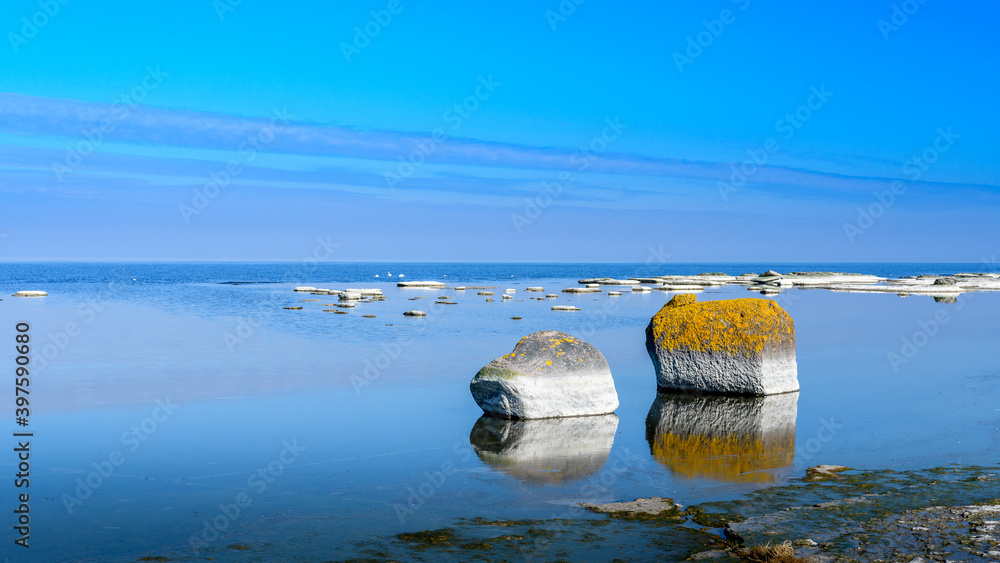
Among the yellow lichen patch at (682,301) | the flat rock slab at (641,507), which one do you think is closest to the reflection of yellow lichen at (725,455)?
the flat rock slab at (641,507)

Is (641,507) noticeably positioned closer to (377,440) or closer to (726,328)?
(377,440)

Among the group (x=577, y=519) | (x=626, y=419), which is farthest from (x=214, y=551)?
(x=626, y=419)

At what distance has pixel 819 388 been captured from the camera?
22625 millimetres

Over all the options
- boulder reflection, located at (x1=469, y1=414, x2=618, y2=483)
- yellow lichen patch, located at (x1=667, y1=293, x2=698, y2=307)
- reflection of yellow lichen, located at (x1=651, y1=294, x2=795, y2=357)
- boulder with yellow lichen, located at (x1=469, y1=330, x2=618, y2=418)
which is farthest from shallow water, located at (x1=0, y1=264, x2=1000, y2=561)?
yellow lichen patch, located at (x1=667, y1=293, x2=698, y2=307)

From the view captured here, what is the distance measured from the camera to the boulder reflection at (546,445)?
13758 millimetres

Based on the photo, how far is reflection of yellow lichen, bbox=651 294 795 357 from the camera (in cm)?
2038

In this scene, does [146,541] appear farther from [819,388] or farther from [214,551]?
[819,388]

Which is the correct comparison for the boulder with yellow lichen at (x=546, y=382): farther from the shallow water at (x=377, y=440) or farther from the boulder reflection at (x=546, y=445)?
the shallow water at (x=377, y=440)

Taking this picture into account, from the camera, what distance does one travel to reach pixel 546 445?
15703 millimetres

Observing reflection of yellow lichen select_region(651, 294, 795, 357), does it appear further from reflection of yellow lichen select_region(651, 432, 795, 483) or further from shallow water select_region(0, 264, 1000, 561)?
reflection of yellow lichen select_region(651, 432, 795, 483)

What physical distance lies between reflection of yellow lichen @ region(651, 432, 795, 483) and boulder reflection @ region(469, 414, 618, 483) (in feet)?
4.12

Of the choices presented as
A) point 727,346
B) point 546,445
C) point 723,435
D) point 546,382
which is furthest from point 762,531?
point 727,346

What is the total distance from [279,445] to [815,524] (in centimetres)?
1018

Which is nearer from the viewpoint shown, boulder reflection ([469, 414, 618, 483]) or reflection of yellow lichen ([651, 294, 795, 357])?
boulder reflection ([469, 414, 618, 483])
